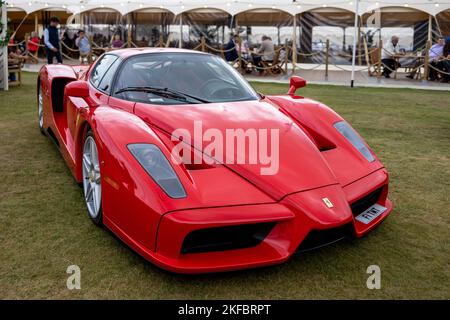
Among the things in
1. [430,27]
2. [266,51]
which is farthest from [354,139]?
[430,27]

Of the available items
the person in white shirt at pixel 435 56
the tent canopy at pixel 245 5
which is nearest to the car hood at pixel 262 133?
the person in white shirt at pixel 435 56

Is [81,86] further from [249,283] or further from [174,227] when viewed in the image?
[249,283]

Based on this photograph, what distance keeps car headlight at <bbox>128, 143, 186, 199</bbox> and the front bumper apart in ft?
0.55

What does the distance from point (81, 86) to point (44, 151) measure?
1.69m

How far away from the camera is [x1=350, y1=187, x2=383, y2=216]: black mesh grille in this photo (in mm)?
2925

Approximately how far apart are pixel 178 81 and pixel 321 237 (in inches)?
68.5

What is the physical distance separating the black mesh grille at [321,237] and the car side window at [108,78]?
2042 mm

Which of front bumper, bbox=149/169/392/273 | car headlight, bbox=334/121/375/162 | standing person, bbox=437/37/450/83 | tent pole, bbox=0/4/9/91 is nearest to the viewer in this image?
front bumper, bbox=149/169/392/273

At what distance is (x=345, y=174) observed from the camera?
304 centimetres

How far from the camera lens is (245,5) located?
691 inches

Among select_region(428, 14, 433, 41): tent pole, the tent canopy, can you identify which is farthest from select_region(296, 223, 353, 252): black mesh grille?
select_region(428, 14, 433, 41): tent pole

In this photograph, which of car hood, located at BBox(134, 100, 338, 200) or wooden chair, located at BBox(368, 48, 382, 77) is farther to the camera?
wooden chair, located at BBox(368, 48, 382, 77)

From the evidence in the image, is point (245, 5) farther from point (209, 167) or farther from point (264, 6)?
point (209, 167)

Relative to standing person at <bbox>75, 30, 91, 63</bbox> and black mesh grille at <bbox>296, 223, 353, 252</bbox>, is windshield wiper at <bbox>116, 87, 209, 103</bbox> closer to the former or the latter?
black mesh grille at <bbox>296, 223, 353, 252</bbox>
